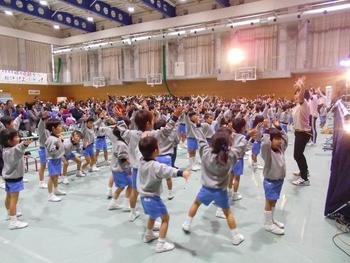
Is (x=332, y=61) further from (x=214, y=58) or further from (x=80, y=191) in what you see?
(x=80, y=191)

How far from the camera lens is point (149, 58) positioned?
19.5 m

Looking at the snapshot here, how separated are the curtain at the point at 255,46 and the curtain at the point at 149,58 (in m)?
4.72

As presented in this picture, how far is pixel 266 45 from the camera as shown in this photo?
15.6m

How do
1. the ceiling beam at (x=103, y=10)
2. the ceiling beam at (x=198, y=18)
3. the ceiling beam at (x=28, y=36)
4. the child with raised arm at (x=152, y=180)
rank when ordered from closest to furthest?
1. the child with raised arm at (x=152, y=180)
2. the ceiling beam at (x=198, y=18)
3. the ceiling beam at (x=103, y=10)
4. the ceiling beam at (x=28, y=36)

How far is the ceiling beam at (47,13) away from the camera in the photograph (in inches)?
535

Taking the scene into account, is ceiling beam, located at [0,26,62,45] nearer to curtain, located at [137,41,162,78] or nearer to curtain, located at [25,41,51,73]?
curtain, located at [25,41,51,73]

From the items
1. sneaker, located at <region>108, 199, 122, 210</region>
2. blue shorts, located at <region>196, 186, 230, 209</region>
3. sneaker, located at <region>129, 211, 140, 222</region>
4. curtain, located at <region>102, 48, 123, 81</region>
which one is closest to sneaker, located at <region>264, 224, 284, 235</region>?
blue shorts, located at <region>196, 186, 230, 209</region>

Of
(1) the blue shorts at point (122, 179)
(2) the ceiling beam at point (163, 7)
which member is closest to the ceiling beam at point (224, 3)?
(2) the ceiling beam at point (163, 7)

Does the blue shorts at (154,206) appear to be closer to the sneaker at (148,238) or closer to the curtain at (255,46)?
the sneaker at (148,238)

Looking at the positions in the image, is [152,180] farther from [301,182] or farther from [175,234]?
[301,182]

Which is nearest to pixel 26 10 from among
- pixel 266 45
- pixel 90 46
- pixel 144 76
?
pixel 90 46

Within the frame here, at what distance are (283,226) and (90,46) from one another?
58.5 ft

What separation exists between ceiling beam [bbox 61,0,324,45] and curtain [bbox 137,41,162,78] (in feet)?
8.09

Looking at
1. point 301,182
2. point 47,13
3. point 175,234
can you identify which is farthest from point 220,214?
point 47,13
